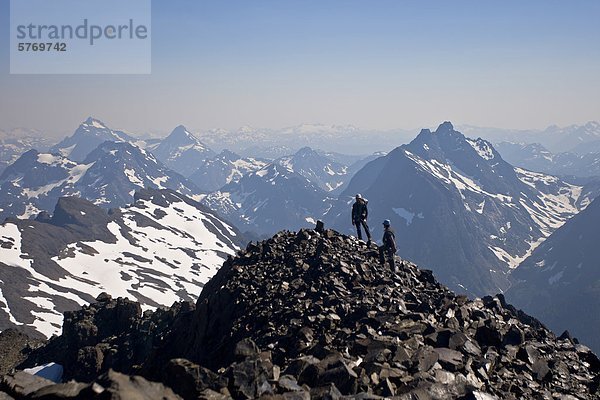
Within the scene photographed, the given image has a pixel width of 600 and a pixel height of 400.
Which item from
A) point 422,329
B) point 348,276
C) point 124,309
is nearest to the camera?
point 422,329

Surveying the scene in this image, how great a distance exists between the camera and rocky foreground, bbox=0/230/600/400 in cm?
1591

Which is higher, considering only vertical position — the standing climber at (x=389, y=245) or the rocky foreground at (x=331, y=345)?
the standing climber at (x=389, y=245)

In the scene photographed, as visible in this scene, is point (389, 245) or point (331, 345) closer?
point (331, 345)

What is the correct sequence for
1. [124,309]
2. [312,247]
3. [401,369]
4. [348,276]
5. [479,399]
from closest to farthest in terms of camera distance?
[479,399], [401,369], [348,276], [312,247], [124,309]

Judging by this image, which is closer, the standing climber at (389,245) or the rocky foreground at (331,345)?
the rocky foreground at (331,345)

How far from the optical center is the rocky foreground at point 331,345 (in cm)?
1591

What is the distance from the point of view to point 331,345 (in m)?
22.4

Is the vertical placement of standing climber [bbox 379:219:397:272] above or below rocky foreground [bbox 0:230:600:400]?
above

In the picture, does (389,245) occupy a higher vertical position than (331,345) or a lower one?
higher

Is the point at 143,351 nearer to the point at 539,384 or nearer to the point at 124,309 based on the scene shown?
the point at 124,309

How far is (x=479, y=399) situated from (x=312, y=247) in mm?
21737

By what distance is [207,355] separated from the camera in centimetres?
2736

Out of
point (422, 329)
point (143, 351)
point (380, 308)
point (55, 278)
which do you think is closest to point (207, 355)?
point (380, 308)

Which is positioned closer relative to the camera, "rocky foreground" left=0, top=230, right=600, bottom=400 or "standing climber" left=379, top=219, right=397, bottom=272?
"rocky foreground" left=0, top=230, right=600, bottom=400
